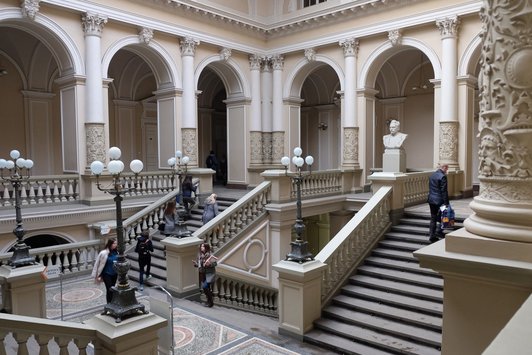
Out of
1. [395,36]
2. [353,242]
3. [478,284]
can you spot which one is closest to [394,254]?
[353,242]

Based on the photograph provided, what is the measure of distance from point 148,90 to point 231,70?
209 inches

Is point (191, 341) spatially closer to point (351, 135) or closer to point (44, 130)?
point (351, 135)

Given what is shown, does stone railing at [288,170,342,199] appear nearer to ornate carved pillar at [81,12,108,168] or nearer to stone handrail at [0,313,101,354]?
ornate carved pillar at [81,12,108,168]

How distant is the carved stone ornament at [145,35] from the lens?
1579 centimetres

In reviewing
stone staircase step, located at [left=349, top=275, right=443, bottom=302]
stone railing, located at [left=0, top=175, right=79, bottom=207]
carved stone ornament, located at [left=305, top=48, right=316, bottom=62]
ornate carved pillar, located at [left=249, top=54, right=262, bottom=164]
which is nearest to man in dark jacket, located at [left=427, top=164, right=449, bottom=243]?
stone staircase step, located at [left=349, top=275, right=443, bottom=302]

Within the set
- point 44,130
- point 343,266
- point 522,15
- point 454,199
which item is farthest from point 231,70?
point 522,15

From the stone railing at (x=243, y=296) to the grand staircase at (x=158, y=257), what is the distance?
1.44 meters

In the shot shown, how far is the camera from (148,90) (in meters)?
22.2

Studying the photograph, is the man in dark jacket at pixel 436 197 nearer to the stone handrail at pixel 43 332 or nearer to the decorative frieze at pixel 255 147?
the stone handrail at pixel 43 332

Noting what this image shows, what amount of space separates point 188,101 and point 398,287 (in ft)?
38.4

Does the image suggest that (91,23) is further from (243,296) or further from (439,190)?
(439,190)

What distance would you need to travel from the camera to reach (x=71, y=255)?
12.0 m

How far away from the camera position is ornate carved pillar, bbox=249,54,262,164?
20.0 metres

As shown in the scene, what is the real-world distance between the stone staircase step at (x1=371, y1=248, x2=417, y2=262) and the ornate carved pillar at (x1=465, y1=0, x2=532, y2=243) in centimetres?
636
